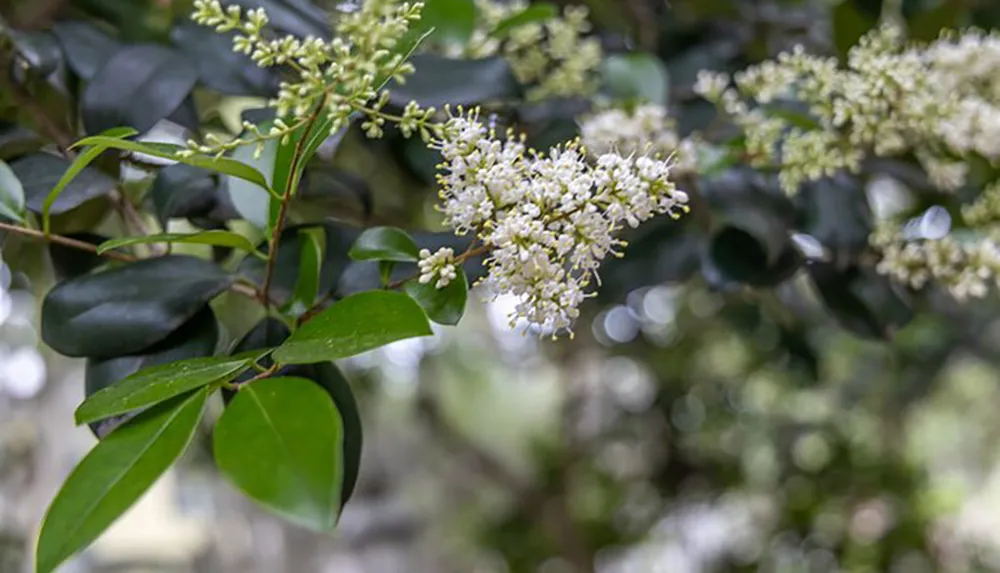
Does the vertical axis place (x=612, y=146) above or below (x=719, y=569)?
above

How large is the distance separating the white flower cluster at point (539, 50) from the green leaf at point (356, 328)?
0.94 feet

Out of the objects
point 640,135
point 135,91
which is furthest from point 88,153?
point 640,135

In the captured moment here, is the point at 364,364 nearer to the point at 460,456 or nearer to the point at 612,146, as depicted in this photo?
the point at 460,456

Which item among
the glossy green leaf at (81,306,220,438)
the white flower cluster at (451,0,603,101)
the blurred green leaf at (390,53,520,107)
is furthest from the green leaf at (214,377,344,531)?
the white flower cluster at (451,0,603,101)

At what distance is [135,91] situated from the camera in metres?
0.47

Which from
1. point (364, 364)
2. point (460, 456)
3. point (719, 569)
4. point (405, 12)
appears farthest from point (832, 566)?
point (405, 12)

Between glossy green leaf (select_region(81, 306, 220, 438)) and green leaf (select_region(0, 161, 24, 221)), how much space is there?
2.8 inches

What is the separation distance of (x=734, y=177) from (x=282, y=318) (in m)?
0.30

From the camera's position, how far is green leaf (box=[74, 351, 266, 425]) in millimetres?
280

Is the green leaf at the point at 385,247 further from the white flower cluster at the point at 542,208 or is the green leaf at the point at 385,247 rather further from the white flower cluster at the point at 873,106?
the white flower cluster at the point at 873,106

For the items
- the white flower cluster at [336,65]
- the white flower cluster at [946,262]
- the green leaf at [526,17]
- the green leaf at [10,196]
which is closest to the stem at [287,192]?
the white flower cluster at [336,65]

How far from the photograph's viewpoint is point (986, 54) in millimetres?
538

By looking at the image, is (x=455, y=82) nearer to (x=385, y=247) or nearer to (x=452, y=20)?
(x=452, y=20)

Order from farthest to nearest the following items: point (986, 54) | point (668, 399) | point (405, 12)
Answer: point (668, 399)
point (986, 54)
point (405, 12)
